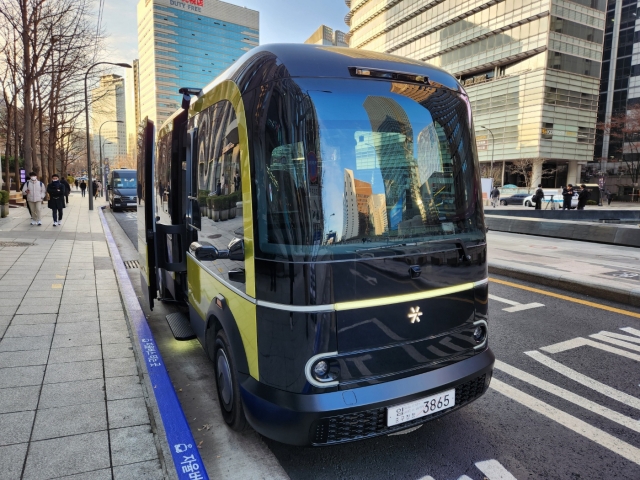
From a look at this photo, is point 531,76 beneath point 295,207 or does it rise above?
above

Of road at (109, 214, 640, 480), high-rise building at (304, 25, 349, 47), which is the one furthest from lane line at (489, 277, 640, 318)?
high-rise building at (304, 25, 349, 47)

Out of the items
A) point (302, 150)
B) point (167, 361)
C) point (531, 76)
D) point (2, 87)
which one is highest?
point (531, 76)

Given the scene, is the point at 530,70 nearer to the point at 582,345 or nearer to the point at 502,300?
the point at 502,300

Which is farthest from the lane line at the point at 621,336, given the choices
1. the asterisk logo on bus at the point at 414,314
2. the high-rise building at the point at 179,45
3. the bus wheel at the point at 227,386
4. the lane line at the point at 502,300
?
the high-rise building at the point at 179,45

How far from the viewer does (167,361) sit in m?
4.36

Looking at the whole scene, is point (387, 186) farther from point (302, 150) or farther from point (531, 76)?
point (531, 76)

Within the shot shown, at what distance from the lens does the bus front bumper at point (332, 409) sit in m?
2.38

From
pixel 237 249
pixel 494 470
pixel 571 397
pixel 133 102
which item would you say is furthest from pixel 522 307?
pixel 133 102

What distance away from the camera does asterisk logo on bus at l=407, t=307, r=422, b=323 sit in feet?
8.57

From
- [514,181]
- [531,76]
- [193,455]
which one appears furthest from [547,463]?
[514,181]

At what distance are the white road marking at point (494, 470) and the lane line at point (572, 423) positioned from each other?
0.81 m

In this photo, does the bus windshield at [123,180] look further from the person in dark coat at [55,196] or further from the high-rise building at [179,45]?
the high-rise building at [179,45]

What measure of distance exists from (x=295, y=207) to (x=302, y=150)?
12.7 inches

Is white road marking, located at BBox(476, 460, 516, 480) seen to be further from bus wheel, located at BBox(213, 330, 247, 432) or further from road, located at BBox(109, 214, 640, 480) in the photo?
bus wheel, located at BBox(213, 330, 247, 432)
